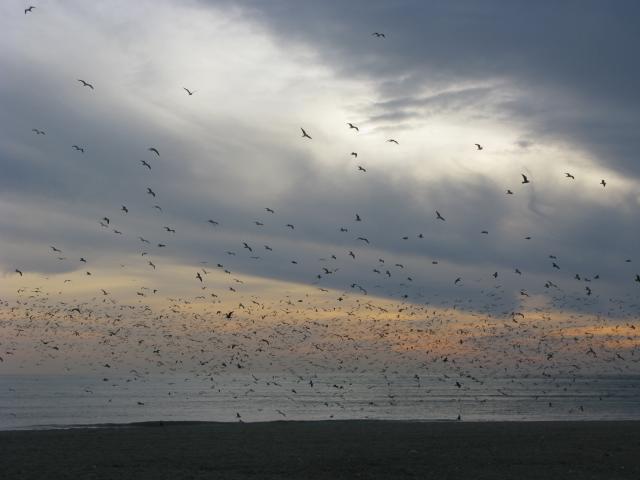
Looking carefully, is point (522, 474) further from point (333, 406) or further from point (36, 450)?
point (333, 406)

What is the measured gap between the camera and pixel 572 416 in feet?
227

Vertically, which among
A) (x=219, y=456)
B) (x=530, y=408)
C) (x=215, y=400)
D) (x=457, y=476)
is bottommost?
(x=215, y=400)

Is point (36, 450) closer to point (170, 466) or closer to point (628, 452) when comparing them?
point (170, 466)

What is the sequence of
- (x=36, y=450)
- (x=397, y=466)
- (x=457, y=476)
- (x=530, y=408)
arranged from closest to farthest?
(x=457, y=476)
(x=397, y=466)
(x=36, y=450)
(x=530, y=408)

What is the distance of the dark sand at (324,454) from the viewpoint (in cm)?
2514

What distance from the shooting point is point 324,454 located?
98.6 feet

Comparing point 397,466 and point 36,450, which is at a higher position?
point 397,466

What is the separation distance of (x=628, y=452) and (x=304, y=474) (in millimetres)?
15033

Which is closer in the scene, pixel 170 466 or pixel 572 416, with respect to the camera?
pixel 170 466

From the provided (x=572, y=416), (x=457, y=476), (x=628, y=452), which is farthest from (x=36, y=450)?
(x=572, y=416)

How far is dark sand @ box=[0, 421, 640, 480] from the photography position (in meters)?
25.1

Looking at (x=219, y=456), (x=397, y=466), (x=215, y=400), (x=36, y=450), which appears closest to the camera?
(x=397, y=466)

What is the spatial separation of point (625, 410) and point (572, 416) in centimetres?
1887

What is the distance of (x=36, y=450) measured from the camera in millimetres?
31844
